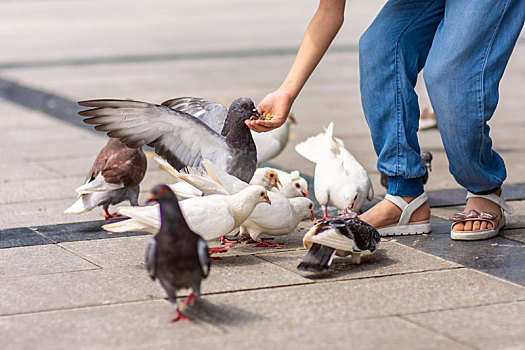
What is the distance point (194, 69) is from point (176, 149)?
8.87 metres

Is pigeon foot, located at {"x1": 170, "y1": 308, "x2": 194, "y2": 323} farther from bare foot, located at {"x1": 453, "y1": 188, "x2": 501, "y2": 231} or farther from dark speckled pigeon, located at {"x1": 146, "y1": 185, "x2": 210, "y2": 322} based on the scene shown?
bare foot, located at {"x1": 453, "y1": 188, "x2": 501, "y2": 231}

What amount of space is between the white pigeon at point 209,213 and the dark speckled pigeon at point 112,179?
1029 mm

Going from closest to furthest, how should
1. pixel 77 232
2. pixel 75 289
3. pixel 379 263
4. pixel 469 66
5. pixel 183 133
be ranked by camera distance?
pixel 75 289 < pixel 379 263 < pixel 469 66 < pixel 183 133 < pixel 77 232

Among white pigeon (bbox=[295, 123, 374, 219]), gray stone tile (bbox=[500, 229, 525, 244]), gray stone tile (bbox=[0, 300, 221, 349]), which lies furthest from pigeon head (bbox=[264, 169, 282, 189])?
gray stone tile (bbox=[0, 300, 221, 349])

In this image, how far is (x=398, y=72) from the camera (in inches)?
176

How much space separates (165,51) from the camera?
15.9 m

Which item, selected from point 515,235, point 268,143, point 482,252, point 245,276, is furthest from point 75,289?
point 268,143

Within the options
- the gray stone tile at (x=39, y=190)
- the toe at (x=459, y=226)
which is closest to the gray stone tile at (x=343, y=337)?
the toe at (x=459, y=226)

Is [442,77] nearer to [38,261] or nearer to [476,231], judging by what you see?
[476,231]

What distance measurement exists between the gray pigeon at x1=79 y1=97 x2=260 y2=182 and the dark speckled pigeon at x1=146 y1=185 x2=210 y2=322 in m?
1.40

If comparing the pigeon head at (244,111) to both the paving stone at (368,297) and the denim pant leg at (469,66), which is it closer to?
the denim pant leg at (469,66)

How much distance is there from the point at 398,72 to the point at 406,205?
2.48ft

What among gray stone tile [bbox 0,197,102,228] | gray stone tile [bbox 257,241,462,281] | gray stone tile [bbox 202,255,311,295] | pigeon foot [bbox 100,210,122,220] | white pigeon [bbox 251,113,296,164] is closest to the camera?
gray stone tile [bbox 202,255,311,295]

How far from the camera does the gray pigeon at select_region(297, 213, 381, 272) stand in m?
3.66
